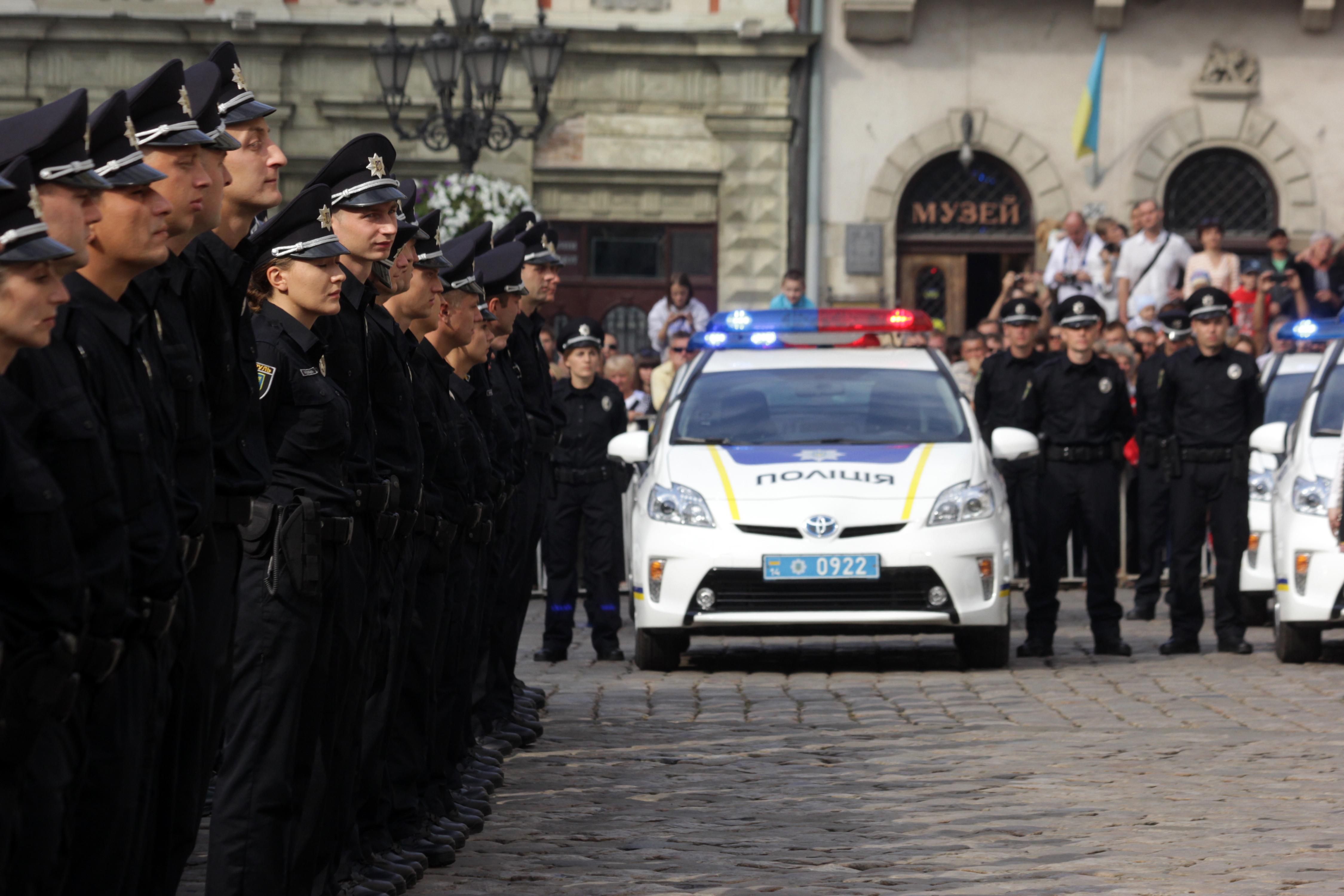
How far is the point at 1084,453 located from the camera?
48.6ft

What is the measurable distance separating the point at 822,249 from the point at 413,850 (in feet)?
70.5

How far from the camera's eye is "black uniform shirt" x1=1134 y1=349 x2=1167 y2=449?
1532 centimetres

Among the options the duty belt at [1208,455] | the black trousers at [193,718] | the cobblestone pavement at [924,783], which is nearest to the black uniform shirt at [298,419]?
the black trousers at [193,718]

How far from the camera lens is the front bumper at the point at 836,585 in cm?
1280

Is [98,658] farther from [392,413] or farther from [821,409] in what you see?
[821,409]

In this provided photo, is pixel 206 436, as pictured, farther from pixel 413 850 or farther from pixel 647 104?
pixel 647 104

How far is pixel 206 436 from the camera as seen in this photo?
211 inches

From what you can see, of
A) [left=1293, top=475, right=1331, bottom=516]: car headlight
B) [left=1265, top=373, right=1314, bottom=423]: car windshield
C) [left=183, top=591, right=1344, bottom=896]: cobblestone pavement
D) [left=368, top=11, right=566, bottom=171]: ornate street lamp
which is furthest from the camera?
[left=368, top=11, right=566, bottom=171]: ornate street lamp

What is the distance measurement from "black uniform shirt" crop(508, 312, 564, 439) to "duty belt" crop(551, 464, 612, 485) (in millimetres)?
2626

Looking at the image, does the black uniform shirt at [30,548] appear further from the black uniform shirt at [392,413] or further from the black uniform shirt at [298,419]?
the black uniform shirt at [392,413]

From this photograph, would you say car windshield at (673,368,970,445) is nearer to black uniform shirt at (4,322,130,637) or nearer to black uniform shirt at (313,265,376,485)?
black uniform shirt at (313,265,376,485)

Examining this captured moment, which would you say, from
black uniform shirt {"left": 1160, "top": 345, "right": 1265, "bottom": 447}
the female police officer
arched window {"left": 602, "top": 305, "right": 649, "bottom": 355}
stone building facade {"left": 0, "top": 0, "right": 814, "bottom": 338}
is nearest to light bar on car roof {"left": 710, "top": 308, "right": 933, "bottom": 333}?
black uniform shirt {"left": 1160, "top": 345, "right": 1265, "bottom": 447}

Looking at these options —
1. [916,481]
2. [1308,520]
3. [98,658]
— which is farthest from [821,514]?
[98,658]

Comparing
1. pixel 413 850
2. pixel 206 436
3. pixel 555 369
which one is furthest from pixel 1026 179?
pixel 206 436
